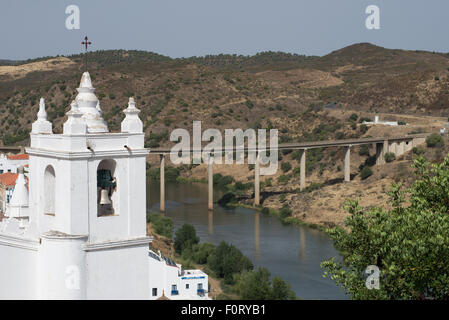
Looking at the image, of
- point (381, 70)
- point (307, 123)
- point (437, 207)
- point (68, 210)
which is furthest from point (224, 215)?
point (381, 70)

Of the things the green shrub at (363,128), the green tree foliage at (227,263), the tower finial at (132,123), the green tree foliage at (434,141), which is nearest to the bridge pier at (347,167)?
the green tree foliage at (434,141)

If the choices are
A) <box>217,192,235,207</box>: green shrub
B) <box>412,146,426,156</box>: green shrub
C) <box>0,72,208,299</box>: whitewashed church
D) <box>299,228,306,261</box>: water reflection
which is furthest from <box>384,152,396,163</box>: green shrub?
<box>0,72,208,299</box>: whitewashed church

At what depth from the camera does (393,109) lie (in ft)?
386

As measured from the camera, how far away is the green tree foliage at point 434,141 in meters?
82.8

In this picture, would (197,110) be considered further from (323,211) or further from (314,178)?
(323,211)

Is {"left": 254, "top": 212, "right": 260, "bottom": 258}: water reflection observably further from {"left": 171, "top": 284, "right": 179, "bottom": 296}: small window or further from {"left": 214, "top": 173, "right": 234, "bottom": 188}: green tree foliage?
{"left": 171, "top": 284, "right": 179, "bottom": 296}: small window

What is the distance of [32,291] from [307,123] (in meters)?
93.9

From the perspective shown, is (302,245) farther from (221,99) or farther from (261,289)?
(221,99)

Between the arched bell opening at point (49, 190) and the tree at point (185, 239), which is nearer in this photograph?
the arched bell opening at point (49, 190)

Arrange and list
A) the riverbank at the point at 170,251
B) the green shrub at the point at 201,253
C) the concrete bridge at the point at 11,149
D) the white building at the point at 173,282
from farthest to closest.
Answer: the concrete bridge at the point at 11,149 → the green shrub at the point at 201,253 → the riverbank at the point at 170,251 → the white building at the point at 173,282

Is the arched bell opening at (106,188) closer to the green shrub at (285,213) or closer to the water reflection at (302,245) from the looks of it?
the water reflection at (302,245)

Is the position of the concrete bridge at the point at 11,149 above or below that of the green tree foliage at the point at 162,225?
above

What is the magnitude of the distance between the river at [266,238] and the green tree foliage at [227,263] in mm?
2148

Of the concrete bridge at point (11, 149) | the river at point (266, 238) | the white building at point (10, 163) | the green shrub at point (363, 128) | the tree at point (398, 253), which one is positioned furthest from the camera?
the green shrub at point (363, 128)
